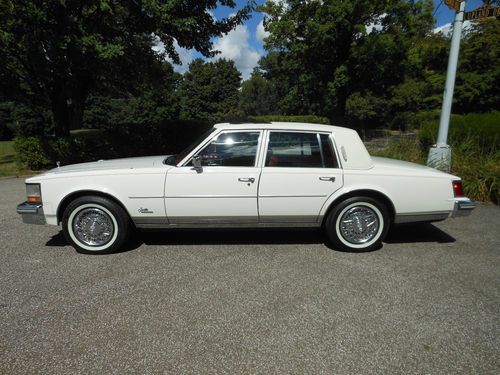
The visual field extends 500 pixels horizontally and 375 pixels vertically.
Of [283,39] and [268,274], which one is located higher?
[283,39]

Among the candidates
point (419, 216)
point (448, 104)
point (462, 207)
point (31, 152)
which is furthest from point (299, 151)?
point (31, 152)

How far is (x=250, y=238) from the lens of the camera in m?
4.65

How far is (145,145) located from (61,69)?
417 cm

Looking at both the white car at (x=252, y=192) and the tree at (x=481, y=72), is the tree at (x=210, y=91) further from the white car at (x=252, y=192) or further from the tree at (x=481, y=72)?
the white car at (x=252, y=192)

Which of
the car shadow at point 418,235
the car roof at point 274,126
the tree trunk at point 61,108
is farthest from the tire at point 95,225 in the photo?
the tree trunk at point 61,108

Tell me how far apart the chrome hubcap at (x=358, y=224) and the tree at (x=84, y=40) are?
6954 millimetres

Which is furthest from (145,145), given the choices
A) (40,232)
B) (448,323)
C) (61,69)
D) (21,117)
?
(21,117)

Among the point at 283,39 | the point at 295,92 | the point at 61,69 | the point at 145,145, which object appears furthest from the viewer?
the point at 295,92

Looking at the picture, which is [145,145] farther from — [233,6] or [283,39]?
[283,39]

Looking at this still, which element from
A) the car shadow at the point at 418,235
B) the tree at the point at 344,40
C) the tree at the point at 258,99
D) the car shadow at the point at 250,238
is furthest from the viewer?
the tree at the point at 258,99

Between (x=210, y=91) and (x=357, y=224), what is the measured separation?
51.3m

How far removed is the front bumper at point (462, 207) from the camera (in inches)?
162

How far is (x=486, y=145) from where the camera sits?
787 cm

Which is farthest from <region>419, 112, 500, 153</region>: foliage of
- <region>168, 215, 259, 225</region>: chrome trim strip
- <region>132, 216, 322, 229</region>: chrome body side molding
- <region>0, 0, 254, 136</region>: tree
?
<region>0, 0, 254, 136</region>: tree
